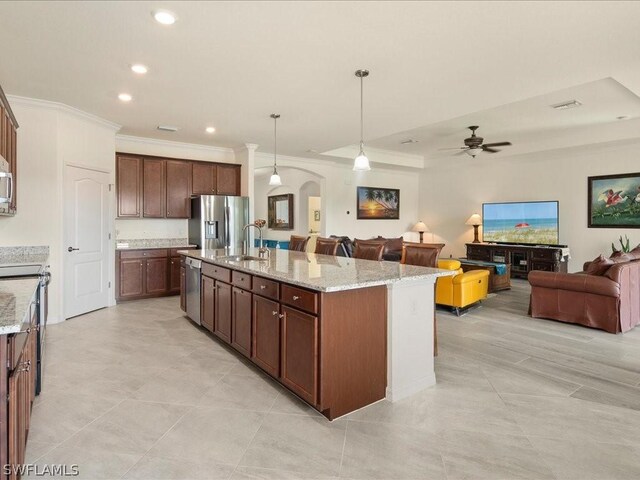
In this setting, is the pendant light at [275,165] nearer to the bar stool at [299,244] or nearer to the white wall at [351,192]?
the bar stool at [299,244]

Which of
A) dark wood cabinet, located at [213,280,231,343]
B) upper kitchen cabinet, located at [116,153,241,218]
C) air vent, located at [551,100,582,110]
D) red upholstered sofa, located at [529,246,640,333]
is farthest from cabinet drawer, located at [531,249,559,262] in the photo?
dark wood cabinet, located at [213,280,231,343]

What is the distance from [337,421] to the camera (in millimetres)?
2445

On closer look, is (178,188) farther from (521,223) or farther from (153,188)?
(521,223)

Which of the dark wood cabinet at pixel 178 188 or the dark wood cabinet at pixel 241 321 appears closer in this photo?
the dark wood cabinet at pixel 241 321

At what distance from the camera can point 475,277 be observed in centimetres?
524

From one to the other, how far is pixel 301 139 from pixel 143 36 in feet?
12.1

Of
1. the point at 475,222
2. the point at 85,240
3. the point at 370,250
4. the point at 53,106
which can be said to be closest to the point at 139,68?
the point at 53,106

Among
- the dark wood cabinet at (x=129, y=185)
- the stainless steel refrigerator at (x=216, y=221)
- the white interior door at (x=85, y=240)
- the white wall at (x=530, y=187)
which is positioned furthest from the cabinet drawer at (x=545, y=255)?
the white interior door at (x=85, y=240)

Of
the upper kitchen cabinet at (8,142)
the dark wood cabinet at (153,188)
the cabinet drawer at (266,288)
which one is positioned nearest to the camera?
the cabinet drawer at (266,288)

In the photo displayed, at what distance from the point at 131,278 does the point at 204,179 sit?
207 centimetres

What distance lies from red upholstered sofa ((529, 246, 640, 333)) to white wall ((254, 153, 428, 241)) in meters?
4.95

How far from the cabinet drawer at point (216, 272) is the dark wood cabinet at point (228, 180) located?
9.95ft

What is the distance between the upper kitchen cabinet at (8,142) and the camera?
3.38 m

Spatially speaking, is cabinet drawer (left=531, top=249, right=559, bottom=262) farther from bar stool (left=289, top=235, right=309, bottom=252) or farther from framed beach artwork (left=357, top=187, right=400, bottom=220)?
bar stool (left=289, top=235, right=309, bottom=252)
